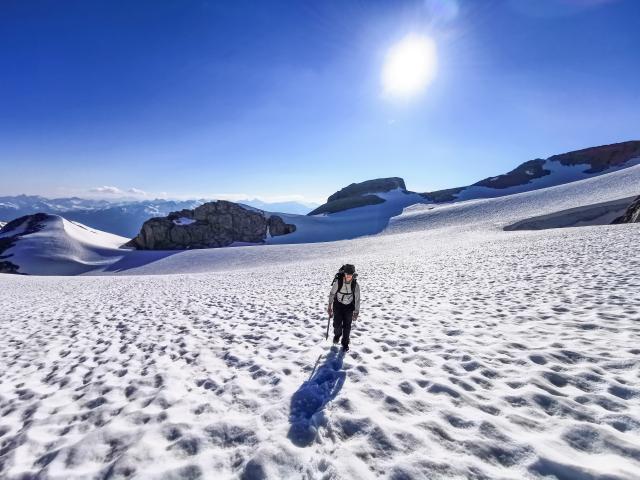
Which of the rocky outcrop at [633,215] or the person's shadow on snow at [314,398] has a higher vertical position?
the person's shadow on snow at [314,398]

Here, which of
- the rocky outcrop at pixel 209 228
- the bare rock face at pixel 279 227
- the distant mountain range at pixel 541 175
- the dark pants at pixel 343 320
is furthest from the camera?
the distant mountain range at pixel 541 175

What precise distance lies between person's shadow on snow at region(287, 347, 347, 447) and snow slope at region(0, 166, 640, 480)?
3 centimetres

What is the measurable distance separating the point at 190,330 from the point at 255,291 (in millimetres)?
7010

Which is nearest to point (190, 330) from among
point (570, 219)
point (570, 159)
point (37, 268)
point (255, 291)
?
point (255, 291)

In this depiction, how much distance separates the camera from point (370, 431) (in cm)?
389

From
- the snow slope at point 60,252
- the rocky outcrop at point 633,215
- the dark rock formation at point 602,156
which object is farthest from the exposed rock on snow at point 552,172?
the snow slope at point 60,252

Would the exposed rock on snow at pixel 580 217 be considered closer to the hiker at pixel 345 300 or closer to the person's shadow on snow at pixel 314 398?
the hiker at pixel 345 300

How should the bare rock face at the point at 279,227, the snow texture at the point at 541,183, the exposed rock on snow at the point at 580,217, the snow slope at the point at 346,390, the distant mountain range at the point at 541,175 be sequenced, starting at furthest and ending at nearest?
the snow texture at the point at 541,183 → the distant mountain range at the point at 541,175 → the bare rock face at the point at 279,227 → the exposed rock on snow at the point at 580,217 → the snow slope at the point at 346,390

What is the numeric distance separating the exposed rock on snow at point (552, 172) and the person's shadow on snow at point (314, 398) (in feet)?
319

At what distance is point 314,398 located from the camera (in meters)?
4.88

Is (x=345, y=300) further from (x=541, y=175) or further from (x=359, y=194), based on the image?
(x=541, y=175)

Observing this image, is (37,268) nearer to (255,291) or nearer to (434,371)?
(255,291)

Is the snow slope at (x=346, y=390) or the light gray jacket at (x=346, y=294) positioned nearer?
the snow slope at (x=346, y=390)

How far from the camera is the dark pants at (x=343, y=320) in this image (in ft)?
22.7
